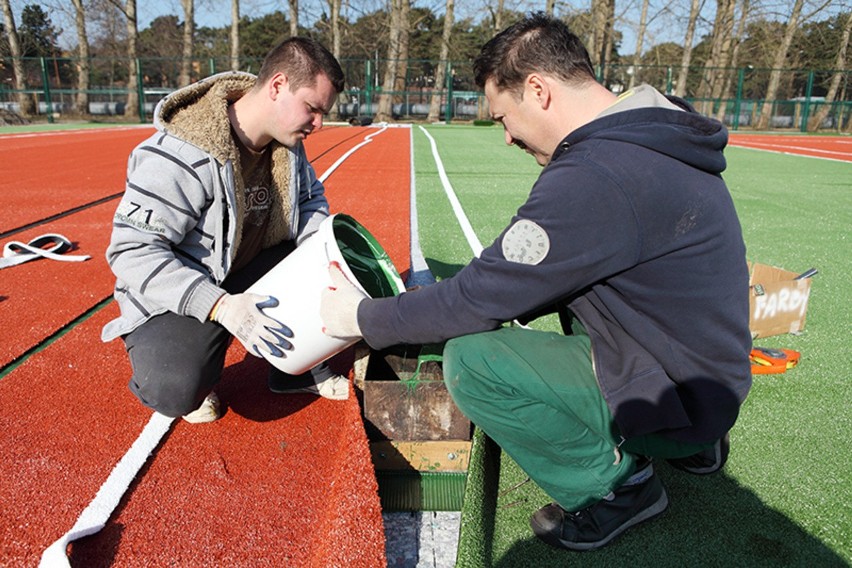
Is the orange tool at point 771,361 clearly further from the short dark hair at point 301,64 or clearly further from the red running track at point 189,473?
the short dark hair at point 301,64

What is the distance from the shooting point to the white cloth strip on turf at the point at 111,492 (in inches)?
79.0

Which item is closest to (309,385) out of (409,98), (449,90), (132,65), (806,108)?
(449,90)

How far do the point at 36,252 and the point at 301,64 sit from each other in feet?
12.2

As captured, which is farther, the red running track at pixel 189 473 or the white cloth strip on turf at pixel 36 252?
the white cloth strip on turf at pixel 36 252

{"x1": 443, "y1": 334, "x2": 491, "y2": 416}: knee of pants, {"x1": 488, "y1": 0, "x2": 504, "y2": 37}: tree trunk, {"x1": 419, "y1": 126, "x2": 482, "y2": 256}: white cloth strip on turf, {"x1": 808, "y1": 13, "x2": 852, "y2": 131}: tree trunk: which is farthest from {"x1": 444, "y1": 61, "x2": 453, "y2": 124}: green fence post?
{"x1": 443, "y1": 334, "x2": 491, "y2": 416}: knee of pants

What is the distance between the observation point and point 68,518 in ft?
7.39

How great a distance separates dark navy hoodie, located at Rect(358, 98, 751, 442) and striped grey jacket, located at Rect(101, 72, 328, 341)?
40.4 inches

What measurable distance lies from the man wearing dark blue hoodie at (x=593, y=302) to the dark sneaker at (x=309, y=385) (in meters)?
0.87

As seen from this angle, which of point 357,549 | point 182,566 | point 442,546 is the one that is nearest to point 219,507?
A: point 182,566

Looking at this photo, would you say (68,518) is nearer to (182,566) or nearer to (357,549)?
(182,566)

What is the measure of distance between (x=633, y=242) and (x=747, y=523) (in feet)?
3.76

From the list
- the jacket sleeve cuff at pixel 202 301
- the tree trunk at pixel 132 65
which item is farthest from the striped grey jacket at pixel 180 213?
the tree trunk at pixel 132 65

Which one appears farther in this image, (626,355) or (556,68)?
(556,68)

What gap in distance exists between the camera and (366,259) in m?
3.13
